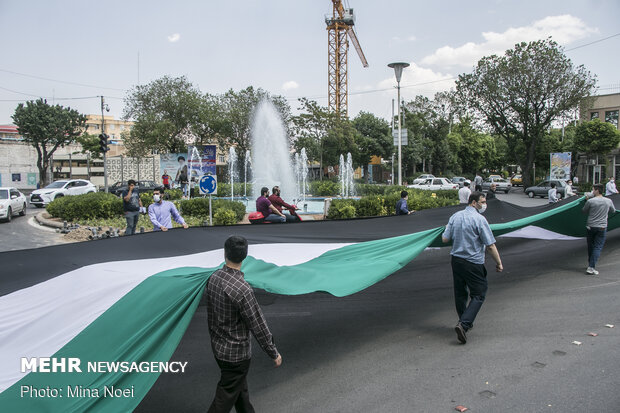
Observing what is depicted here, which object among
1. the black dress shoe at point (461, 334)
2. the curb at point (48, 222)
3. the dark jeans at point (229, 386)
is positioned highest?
the dark jeans at point (229, 386)

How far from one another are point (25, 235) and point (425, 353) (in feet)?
51.3

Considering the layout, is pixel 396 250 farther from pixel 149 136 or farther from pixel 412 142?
pixel 412 142

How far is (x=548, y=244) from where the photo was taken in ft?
32.9

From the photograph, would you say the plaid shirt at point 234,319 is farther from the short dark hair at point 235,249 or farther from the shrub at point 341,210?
the shrub at point 341,210

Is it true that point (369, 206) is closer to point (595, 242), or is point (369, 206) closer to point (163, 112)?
point (595, 242)

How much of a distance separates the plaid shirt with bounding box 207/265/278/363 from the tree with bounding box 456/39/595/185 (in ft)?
137

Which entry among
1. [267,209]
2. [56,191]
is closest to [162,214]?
[267,209]

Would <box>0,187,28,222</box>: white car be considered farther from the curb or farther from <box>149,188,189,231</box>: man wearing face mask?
<box>149,188,189,231</box>: man wearing face mask

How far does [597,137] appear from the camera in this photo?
37125 mm

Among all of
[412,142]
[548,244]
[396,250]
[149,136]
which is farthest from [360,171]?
[396,250]

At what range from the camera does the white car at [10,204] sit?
18.7 meters

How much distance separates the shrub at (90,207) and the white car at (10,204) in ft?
11.2

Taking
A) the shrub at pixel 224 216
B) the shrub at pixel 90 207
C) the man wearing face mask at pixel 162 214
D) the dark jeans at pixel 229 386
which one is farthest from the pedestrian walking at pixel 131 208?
the dark jeans at pixel 229 386

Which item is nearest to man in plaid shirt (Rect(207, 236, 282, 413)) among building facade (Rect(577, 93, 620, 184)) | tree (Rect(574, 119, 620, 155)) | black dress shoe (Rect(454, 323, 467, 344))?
black dress shoe (Rect(454, 323, 467, 344))
